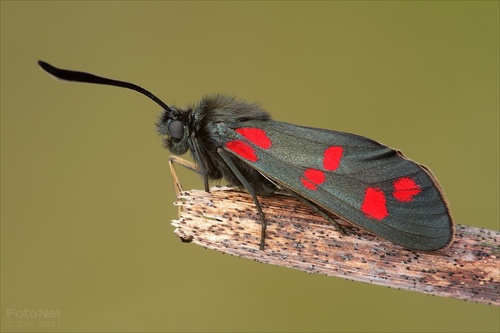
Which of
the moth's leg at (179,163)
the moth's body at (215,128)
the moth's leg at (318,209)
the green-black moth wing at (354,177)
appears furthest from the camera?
the moth's leg at (179,163)

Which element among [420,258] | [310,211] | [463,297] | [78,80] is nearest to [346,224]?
[310,211]

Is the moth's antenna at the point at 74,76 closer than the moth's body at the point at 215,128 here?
Yes

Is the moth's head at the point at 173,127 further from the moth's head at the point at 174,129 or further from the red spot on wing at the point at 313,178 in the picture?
the red spot on wing at the point at 313,178

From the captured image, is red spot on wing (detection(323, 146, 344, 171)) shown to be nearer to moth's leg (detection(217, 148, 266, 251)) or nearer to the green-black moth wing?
the green-black moth wing

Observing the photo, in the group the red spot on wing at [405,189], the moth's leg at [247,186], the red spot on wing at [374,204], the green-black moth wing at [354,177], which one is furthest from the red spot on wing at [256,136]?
the red spot on wing at [405,189]

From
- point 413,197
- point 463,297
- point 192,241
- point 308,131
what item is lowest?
point 463,297

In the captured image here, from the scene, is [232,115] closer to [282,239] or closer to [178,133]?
[178,133]

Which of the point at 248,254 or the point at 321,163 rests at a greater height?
the point at 321,163

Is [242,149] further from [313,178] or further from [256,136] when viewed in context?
[313,178]
